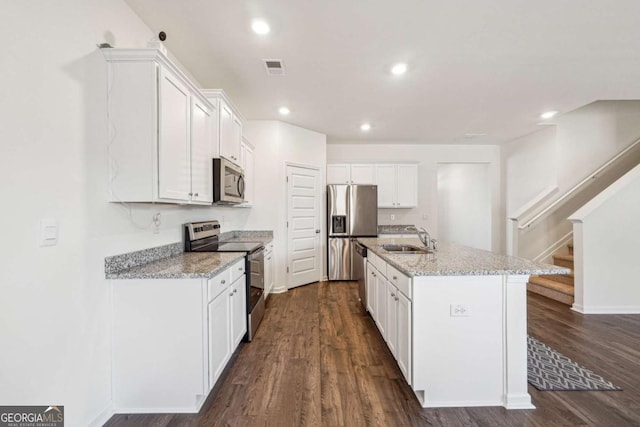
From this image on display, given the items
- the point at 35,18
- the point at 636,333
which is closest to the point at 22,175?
the point at 35,18

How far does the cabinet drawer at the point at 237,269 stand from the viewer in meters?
2.16

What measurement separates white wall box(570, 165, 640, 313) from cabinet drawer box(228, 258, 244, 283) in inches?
157

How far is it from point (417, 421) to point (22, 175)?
2425 mm

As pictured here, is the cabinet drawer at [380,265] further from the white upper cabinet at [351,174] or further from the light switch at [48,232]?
the white upper cabinet at [351,174]

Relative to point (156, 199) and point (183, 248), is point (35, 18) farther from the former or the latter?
point (183, 248)

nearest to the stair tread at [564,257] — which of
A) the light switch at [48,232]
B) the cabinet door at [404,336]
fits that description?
the cabinet door at [404,336]

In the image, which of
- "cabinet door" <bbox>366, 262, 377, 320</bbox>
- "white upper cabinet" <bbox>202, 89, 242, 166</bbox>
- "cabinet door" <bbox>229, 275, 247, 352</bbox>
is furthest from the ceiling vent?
"cabinet door" <bbox>366, 262, 377, 320</bbox>

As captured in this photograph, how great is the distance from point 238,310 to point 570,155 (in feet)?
18.6

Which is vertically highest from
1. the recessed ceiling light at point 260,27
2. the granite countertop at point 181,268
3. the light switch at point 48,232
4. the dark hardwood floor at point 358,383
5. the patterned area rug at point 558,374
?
the recessed ceiling light at point 260,27

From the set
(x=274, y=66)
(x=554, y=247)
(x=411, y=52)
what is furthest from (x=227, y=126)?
(x=554, y=247)

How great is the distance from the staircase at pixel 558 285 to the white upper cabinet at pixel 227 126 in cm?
408

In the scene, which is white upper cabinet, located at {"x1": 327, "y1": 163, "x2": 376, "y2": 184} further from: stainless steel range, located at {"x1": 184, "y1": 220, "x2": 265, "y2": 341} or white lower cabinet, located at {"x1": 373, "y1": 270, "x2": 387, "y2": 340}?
white lower cabinet, located at {"x1": 373, "y1": 270, "x2": 387, "y2": 340}

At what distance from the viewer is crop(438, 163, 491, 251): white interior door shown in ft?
19.4

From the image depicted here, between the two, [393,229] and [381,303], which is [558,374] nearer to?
[381,303]
